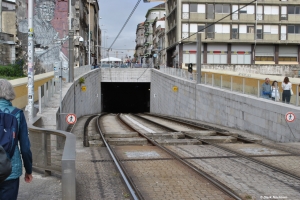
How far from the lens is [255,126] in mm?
17953

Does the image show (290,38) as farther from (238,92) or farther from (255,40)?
(238,92)

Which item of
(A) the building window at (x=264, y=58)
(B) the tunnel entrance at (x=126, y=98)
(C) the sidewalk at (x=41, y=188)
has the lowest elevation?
(B) the tunnel entrance at (x=126, y=98)

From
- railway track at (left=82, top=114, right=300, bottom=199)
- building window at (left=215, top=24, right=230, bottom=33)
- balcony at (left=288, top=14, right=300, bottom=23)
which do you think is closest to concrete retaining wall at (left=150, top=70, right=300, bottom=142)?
railway track at (left=82, top=114, right=300, bottom=199)

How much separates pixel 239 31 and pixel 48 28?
26367 mm

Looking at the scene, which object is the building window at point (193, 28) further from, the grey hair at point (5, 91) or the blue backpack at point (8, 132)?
the blue backpack at point (8, 132)

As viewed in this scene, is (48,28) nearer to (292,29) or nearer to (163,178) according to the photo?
(292,29)

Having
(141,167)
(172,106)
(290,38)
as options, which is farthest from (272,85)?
(290,38)

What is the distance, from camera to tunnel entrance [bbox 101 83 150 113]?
7231 centimetres

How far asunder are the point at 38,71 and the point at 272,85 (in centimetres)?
4178

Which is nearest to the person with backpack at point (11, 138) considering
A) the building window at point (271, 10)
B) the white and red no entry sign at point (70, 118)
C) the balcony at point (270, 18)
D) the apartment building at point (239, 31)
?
the white and red no entry sign at point (70, 118)

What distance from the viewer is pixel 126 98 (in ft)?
263

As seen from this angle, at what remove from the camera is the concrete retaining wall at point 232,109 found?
50.8ft

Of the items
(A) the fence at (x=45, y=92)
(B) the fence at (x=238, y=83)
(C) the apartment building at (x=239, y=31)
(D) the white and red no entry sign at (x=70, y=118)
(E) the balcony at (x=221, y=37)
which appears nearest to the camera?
(B) the fence at (x=238, y=83)

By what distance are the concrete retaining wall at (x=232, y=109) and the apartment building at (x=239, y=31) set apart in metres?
18.7
